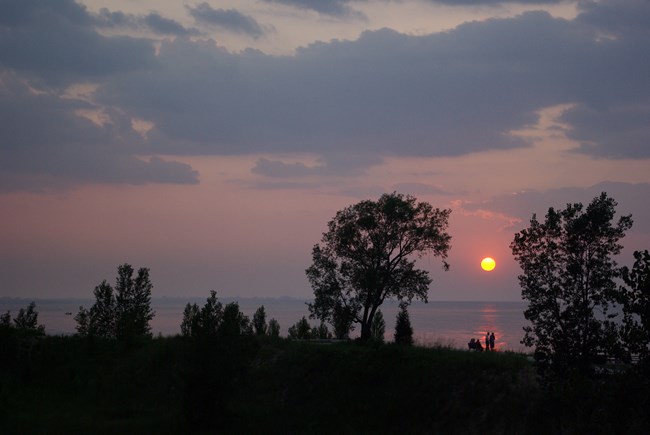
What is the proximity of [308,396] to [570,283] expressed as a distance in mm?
21510

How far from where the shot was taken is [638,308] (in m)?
19.0

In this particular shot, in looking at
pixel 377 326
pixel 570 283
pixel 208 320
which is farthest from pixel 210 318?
pixel 377 326

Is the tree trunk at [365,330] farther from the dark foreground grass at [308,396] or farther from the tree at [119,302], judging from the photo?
the tree at [119,302]

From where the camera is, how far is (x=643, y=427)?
2078cm

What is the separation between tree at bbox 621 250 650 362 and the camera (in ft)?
60.6

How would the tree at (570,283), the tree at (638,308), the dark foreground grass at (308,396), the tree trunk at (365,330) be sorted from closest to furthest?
the tree at (638,308), the tree at (570,283), the dark foreground grass at (308,396), the tree trunk at (365,330)

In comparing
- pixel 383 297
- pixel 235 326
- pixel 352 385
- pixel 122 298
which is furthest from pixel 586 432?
pixel 122 298

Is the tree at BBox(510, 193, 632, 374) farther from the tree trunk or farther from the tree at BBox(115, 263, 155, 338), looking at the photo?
the tree at BBox(115, 263, 155, 338)

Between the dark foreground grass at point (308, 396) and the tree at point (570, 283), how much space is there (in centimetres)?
223

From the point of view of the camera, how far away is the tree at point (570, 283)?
28.0 m

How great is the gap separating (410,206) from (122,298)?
4172 cm

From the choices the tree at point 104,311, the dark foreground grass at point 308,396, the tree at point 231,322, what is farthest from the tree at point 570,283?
the tree at point 104,311

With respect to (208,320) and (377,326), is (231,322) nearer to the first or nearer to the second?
(208,320)

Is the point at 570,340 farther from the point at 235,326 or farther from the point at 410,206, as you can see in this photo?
the point at 410,206
